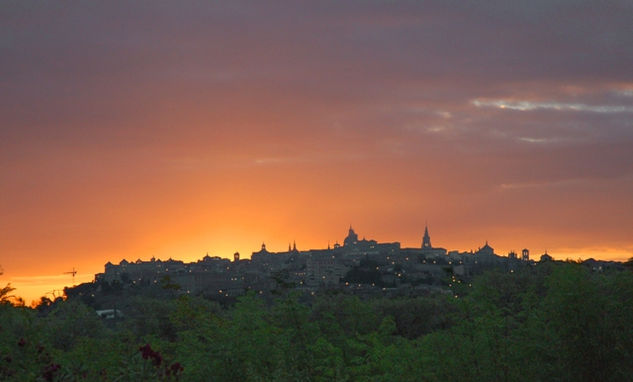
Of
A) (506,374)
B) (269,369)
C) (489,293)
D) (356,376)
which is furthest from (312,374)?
(506,374)

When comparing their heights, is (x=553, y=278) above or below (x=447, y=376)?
above

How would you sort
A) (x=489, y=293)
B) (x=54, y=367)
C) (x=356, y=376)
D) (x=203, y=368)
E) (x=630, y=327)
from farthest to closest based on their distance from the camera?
(x=356, y=376)
(x=489, y=293)
(x=203, y=368)
(x=630, y=327)
(x=54, y=367)

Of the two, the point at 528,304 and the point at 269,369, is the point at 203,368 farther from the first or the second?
the point at 528,304

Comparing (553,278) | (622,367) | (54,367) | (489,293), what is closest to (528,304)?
(489,293)

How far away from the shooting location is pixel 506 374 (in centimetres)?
1628

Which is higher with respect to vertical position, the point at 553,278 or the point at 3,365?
the point at 553,278

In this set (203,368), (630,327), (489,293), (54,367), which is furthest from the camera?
(489,293)

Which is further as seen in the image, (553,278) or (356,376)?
(356,376)

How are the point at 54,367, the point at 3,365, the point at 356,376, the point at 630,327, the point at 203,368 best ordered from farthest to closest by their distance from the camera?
1. the point at 356,376
2. the point at 203,368
3. the point at 630,327
4. the point at 3,365
5. the point at 54,367

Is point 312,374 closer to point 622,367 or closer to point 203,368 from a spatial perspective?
point 203,368

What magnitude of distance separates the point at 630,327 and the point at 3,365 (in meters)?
11.6

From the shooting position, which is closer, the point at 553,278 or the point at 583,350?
the point at 583,350

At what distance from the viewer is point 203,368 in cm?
1822

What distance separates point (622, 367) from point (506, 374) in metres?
2.12
